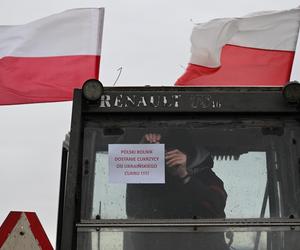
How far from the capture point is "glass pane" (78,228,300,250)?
3799 mm

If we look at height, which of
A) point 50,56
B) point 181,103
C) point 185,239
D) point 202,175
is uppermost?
point 50,56

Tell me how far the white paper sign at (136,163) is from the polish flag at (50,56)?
216 centimetres

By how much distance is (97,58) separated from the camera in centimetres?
697

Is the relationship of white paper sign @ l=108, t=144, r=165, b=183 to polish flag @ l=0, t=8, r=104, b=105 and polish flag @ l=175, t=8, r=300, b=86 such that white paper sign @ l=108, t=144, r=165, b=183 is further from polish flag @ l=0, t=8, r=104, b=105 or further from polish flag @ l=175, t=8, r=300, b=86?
polish flag @ l=175, t=8, r=300, b=86

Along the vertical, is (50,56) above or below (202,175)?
above

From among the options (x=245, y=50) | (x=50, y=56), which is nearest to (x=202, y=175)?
(x=50, y=56)

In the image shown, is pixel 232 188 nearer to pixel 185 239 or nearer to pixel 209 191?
→ pixel 209 191

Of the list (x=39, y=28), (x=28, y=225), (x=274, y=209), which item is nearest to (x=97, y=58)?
(x=39, y=28)

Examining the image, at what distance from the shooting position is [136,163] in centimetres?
395

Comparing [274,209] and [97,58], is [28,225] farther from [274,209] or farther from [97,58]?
[97,58]

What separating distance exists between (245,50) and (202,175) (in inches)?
145

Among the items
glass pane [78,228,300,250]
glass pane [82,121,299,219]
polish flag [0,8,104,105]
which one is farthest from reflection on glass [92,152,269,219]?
polish flag [0,8,104,105]

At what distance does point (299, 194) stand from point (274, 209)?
18cm

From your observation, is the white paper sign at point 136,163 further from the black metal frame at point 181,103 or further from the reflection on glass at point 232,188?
the black metal frame at point 181,103
